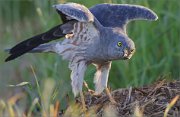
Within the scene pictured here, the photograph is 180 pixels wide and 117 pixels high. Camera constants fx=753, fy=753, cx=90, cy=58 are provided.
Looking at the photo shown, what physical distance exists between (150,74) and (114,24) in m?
1.41

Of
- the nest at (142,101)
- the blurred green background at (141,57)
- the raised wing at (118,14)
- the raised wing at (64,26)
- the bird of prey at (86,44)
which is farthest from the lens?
the blurred green background at (141,57)

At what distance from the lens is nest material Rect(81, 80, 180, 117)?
4.97 m

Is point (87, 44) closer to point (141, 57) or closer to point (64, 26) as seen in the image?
point (64, 26)

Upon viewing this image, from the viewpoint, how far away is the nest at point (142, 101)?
195 inches

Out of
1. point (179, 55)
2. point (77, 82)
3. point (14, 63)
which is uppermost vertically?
point (77, 82)

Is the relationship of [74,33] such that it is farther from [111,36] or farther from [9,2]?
[9,2]

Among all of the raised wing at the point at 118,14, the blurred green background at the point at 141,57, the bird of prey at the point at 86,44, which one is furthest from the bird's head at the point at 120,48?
the blurred green background at the point at 141,57

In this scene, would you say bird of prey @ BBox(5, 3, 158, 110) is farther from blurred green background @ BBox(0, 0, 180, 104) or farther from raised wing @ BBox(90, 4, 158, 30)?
blurred green background @ BBox(0, 0, 180, 104)

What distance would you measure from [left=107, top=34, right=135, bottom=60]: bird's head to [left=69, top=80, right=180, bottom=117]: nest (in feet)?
0.85

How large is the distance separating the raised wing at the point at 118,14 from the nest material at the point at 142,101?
556mm

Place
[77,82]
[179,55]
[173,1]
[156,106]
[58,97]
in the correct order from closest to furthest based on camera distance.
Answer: [156,106]
[77,82]
[58,97]
[179,55]
[173,1]

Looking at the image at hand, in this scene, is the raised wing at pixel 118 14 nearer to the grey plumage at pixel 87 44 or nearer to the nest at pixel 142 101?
the grey plumage at pixel 87 44

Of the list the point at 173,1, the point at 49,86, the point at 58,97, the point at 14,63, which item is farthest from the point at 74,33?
the point at 14,63

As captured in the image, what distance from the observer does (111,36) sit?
18.3 feet
